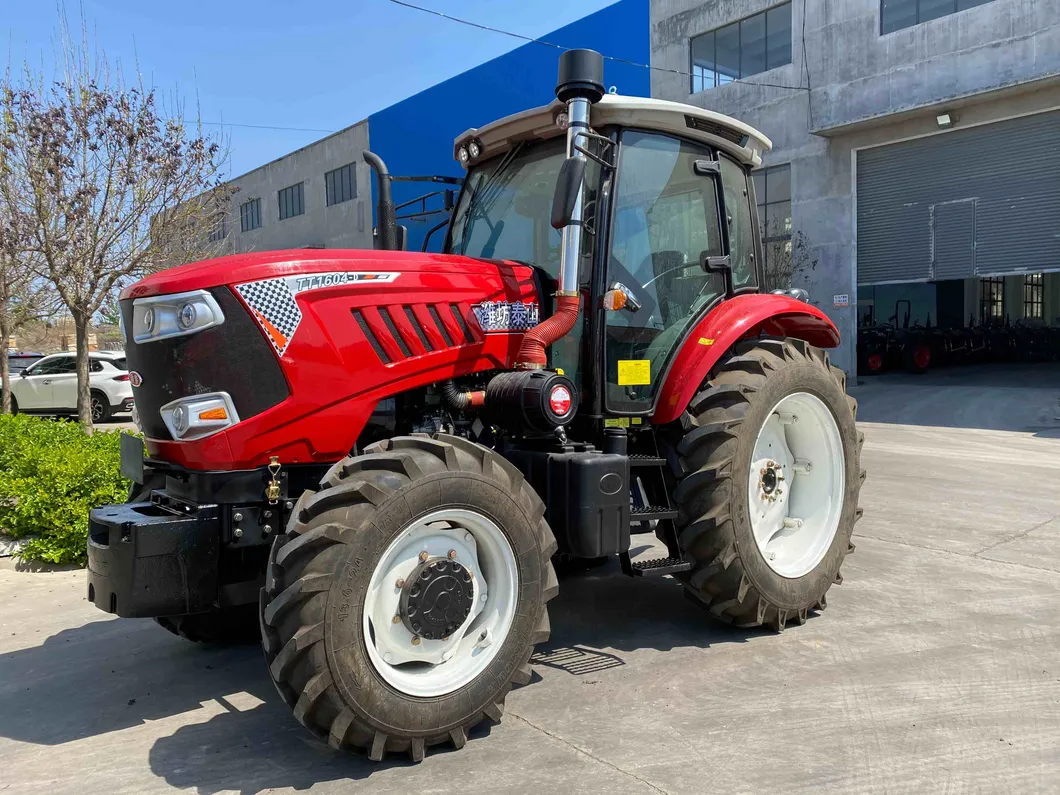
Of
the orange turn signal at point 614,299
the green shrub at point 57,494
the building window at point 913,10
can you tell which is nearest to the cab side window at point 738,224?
the orange turn signal at point 614,299

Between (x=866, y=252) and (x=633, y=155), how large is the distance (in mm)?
18542

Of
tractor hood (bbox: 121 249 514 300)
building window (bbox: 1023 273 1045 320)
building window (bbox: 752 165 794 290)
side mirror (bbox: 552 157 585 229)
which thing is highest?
building window (bbox: 752 165 794 290)

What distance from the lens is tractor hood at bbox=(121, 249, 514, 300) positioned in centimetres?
320

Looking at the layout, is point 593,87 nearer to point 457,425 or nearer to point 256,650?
point 457,425

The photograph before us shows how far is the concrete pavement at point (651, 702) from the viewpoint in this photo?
290 centimetres

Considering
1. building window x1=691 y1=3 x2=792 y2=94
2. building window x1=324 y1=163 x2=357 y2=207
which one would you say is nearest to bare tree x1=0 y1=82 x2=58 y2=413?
building window x1=691 y1=3 x2=792 y2=94

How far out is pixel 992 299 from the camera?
32062mm

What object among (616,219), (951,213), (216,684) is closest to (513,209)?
(616,219)

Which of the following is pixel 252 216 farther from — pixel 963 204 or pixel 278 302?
pixel 278 302

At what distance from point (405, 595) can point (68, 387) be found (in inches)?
656

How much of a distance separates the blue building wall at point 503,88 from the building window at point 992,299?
16439 millimetres

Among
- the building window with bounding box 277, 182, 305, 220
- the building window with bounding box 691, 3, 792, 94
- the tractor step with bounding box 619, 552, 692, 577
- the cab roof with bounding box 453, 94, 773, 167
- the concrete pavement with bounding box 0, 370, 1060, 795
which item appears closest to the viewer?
the concrete pavement with bounding box 0, 370, 1060, 795

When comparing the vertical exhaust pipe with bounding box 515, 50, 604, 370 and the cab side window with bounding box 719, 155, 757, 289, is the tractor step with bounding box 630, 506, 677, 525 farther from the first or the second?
the cab side window with bounding box 719, 155, 757, 289

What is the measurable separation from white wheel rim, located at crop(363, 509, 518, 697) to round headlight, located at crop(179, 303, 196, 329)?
1146 mm
